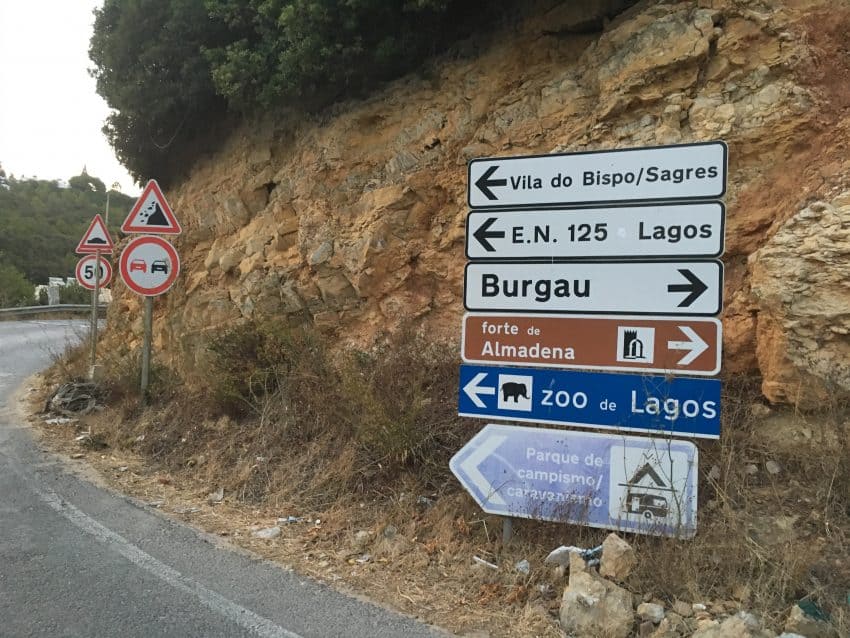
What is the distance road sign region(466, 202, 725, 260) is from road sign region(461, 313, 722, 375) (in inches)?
16.6

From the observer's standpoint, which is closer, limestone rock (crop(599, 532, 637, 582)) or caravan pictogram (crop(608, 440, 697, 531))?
limestone rock (crop(599, 532, 637, 582))

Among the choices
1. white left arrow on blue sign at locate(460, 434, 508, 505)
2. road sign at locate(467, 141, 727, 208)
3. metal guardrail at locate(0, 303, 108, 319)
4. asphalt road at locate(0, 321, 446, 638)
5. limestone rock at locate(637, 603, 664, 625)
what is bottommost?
asphalt road at locate(0, 321, 446, 638)

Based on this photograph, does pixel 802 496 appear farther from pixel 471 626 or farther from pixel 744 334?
pixel 471 626

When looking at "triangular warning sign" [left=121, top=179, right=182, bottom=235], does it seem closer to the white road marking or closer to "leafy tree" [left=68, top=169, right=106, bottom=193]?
the white road marking

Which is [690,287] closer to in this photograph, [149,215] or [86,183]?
[149,215]

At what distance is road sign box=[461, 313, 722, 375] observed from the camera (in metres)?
3.70

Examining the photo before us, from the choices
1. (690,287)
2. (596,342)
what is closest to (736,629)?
(596,342)

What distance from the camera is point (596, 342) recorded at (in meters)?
3.95

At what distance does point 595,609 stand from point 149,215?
689 cm

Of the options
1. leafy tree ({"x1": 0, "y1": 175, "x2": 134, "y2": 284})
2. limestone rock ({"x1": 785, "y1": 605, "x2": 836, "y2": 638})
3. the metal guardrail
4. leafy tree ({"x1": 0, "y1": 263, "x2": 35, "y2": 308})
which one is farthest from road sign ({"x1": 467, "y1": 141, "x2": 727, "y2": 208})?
leafy tree ({"x1": 0, "y1": 175, "x2": 134, "y2": 284})

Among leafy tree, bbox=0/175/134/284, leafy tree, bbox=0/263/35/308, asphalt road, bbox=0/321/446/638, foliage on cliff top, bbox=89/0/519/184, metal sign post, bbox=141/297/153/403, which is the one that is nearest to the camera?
asphalt road, bbox=0/321/446/638

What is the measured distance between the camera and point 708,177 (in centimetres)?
370

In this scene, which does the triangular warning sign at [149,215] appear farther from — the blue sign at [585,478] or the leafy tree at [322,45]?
the blue sign at [585,478]

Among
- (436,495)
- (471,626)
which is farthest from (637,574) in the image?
(436,495)
